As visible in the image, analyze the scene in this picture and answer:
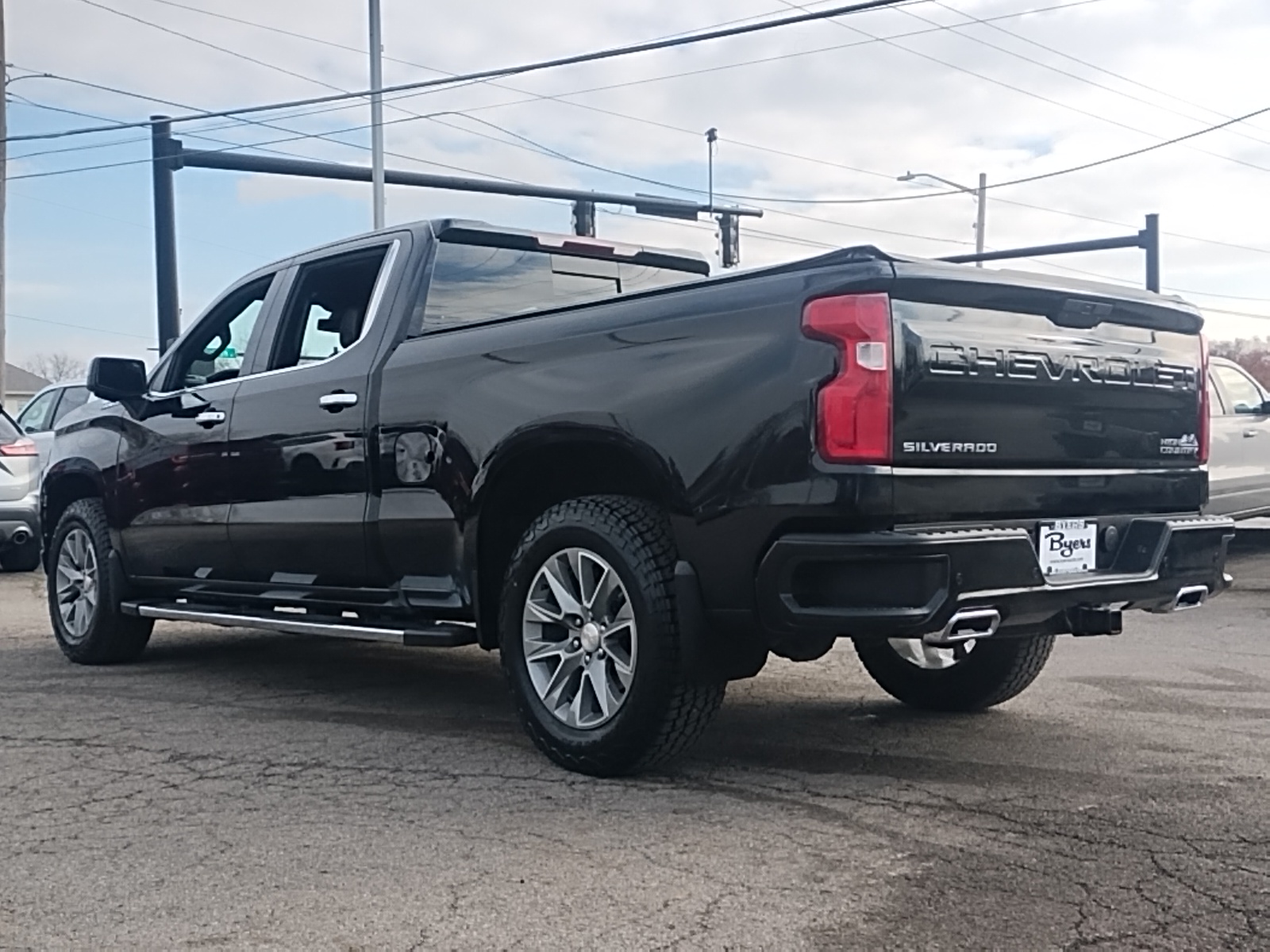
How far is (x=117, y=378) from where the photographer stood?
7.11 m

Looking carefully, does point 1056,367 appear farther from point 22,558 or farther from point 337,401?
point 22,558

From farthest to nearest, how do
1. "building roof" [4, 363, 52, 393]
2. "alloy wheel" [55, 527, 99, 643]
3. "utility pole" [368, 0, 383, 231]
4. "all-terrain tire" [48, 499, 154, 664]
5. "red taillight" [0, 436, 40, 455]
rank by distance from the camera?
1. "building roof" [4, 363, 52, 393]
2. "utility pole" [368, 0, 383, 231]
3. "red taillight" [0, 436, 40, 455]
4. "alloy wheel" [55, 527, 99, 643]
5. "all-terrain tire" [48, 499, 154, 664]

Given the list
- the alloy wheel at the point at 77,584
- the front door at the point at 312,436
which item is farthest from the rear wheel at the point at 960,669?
the alloy wheel at the point at 77,584

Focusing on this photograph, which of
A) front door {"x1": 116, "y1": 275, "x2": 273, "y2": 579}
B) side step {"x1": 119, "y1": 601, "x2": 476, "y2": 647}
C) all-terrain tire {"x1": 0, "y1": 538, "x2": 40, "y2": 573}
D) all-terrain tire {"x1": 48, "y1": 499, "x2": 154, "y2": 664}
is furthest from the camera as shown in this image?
all-terrain tire {"x1": 0, "y1": 538, "x2": 40, "y2": 573}

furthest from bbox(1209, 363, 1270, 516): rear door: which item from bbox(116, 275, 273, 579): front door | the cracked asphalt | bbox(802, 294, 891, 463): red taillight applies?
bbox(802, 294, 891, 463): red taillight

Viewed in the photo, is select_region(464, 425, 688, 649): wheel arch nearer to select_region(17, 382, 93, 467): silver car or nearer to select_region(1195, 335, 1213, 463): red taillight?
select_region(1195, 335, 1213, 463): red taillight

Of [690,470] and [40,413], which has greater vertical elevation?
[40,413]

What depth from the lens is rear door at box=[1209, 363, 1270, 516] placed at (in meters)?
11.4

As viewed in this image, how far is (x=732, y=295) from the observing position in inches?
170

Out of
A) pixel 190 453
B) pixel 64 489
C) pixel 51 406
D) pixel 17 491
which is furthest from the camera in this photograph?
pixel 51 406

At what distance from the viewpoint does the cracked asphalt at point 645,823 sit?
3.33m

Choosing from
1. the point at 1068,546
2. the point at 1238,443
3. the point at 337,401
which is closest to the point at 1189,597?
the point at 1068,546

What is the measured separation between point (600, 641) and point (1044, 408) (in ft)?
5.19

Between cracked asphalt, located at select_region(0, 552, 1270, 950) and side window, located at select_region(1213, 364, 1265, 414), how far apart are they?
18.4 feet
